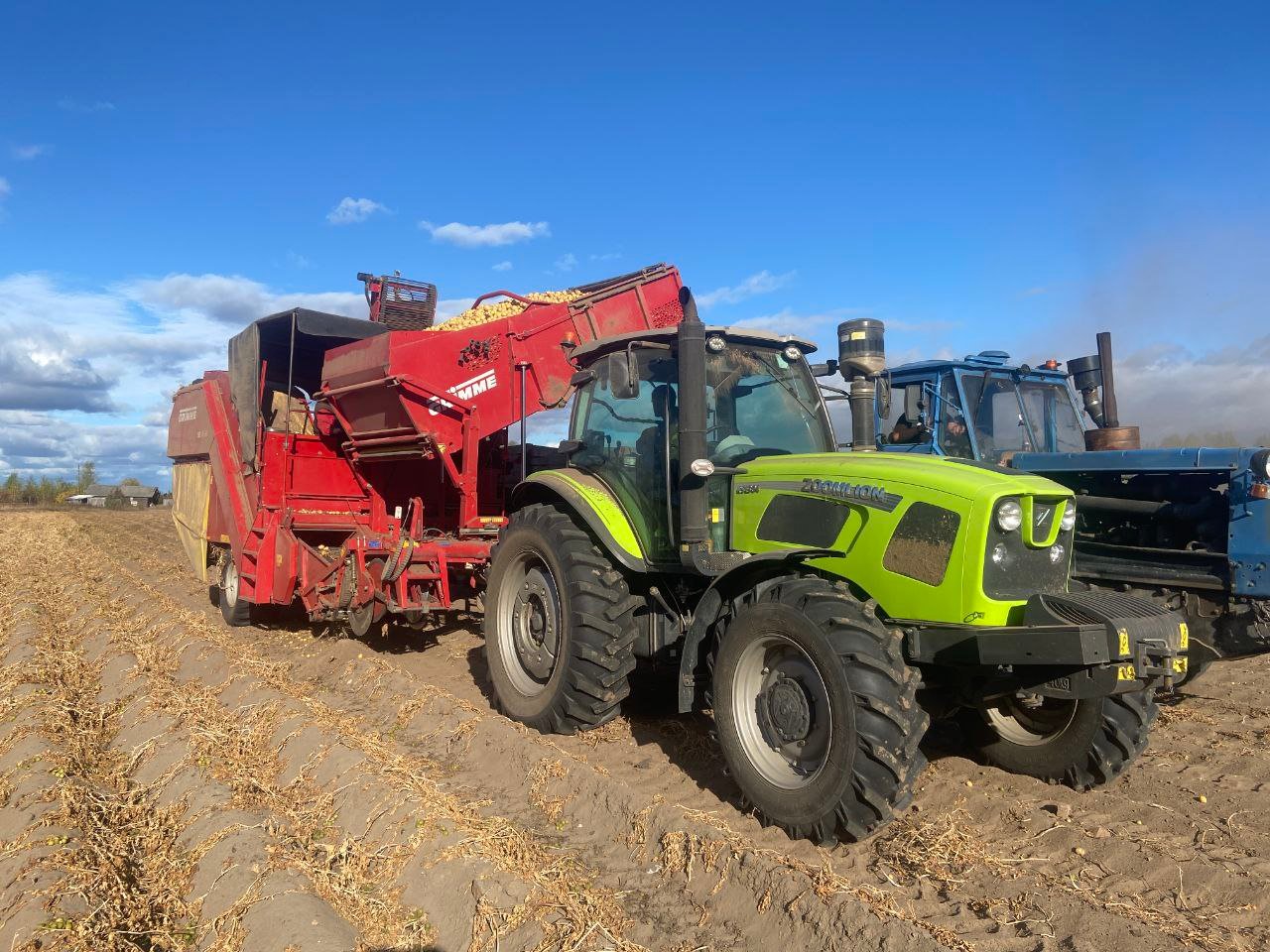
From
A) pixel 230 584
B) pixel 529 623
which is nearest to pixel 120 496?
pixel 230 584

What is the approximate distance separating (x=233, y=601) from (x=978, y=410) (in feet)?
24.7

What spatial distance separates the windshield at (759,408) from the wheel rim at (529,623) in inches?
58.6

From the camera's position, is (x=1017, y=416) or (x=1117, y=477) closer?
(x=1117, y=477)

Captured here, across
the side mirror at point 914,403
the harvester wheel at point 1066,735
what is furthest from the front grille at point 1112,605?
the side mirror at point 914,403

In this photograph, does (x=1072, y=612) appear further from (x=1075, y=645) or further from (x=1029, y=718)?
(x=1029, y=718)

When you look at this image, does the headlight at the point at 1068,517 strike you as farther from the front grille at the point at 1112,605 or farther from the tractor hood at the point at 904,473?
the front grille at the point at 1112,605

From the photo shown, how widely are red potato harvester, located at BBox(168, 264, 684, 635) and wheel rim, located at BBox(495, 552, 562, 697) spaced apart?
4.05 feet

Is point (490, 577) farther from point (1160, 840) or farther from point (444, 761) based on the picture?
point (1160, 840)

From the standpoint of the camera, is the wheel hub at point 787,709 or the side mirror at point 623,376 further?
the side mirror at point 623,376

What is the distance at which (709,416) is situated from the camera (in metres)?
4.78

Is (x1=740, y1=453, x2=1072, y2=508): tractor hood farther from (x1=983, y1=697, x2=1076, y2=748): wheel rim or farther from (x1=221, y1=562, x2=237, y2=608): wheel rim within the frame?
(x1=221, y1=562, x2=237, y2=608): wheel rim

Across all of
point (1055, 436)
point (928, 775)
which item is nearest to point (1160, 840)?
point (928, 775)

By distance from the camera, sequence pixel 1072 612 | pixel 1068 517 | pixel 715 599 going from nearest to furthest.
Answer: pixel 1072 612 < pixel 1068 517 < pixel 715 599

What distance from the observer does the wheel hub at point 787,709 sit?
3.72m
